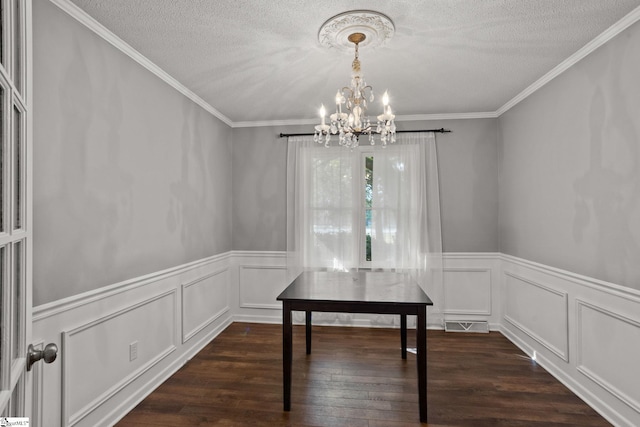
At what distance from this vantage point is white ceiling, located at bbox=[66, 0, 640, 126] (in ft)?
6.37

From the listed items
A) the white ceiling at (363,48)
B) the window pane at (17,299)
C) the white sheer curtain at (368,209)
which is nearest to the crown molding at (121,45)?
the white ceiling at (363,48)

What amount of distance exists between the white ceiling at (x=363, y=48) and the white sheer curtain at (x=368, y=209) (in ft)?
2.49

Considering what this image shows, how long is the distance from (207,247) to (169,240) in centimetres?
75

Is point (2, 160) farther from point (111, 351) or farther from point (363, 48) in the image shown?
point (363, 48)

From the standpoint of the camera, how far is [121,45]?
2.30 m

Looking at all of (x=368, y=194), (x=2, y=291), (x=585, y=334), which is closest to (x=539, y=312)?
(x=585, y=334)

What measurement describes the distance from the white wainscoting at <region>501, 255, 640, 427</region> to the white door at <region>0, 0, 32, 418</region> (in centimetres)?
288

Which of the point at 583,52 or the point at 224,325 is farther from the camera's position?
the point at 224,325

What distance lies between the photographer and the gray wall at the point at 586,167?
6.86 feet

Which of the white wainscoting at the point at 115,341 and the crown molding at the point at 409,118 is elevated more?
the crown molding at the point at 409,118

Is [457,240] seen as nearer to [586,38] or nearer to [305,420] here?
[586,38]

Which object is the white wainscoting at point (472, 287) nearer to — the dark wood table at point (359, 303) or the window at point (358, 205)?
the window at point (358, 205)

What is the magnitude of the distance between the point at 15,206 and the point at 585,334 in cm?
328

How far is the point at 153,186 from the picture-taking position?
2703mm
